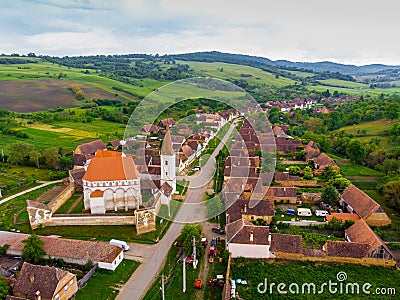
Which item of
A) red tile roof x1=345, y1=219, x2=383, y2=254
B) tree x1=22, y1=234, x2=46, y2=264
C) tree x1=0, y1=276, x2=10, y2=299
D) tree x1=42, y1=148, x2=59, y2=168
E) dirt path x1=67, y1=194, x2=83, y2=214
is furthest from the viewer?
tree x1=42, y1=148, x2=59, y2=168

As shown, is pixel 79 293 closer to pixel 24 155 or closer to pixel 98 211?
pixel 98 211

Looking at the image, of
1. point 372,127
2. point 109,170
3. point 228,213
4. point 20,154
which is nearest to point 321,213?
point 228,213

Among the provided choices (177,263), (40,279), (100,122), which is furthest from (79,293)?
(100,122)

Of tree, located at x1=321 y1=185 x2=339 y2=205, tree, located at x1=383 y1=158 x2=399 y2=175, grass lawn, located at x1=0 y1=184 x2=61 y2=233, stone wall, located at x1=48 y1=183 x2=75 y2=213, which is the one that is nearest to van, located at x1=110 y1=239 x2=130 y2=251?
grass lawn, located at x1=0 y1=184 x2=61 y2=233

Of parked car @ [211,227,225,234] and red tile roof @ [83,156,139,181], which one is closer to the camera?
parked car @ [211,227,225,234]

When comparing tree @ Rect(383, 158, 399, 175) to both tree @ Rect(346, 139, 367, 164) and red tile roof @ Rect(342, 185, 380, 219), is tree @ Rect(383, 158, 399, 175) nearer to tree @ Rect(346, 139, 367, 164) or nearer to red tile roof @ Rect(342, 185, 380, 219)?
tree @ Rect(346, 139, 367, 164)

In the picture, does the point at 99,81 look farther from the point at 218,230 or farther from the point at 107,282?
the point at 107,282

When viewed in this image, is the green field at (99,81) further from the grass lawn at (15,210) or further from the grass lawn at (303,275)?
the grass lawn at (303,275)
